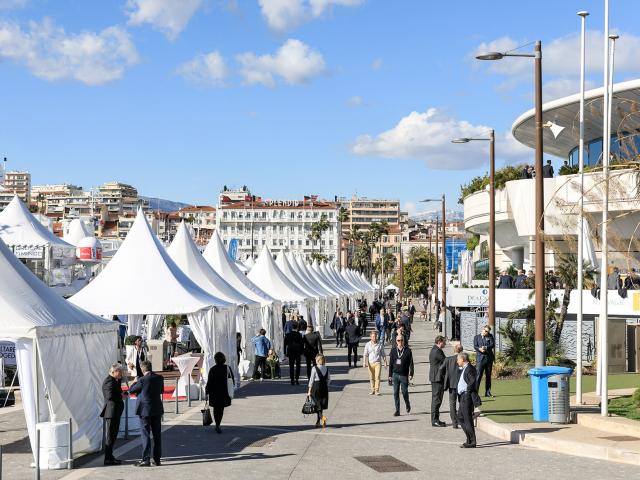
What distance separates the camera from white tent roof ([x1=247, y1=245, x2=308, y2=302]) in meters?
42.6

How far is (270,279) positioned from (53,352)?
28.1 meters

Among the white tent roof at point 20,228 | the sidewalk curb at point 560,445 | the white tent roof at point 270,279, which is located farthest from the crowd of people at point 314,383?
the white tent roof at point 20,228

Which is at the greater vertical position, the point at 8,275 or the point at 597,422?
the point at 8,275

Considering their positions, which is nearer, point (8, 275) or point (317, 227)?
point (8, 275)

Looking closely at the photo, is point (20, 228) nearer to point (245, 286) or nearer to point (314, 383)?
point (245, 286)

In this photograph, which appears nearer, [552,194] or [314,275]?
[552,194]

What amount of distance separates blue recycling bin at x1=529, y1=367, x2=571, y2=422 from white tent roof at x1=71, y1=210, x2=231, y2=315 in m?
9.76

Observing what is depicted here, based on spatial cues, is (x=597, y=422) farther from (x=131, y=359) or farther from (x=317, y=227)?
(x=317, y=227)

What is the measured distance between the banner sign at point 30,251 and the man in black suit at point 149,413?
4207 cm

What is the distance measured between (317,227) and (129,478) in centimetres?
18102

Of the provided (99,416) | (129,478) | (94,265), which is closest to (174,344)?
(99,416)

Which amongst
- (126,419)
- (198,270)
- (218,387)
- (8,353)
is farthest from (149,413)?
(198,270)

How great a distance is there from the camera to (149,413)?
14688 millimetres

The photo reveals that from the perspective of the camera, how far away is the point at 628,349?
3089cm
